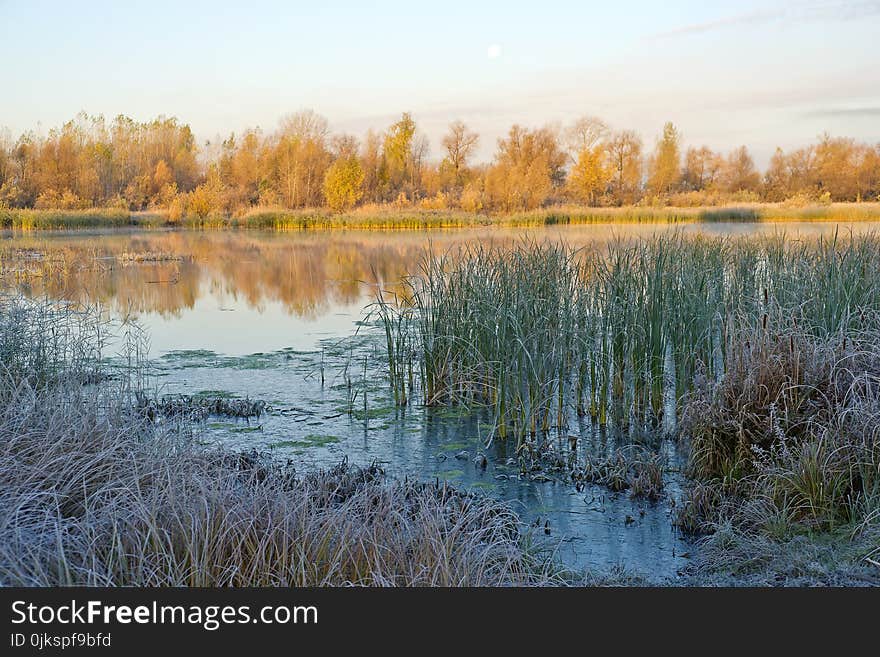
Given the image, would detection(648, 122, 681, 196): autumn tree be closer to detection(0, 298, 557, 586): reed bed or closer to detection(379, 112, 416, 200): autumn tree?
detection(379, 112, 416, 200): autumn tree

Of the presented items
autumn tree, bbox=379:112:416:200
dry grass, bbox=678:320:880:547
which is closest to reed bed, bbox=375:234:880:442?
dry grass, bbox=678:320:880:547

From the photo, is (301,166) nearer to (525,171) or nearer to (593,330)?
(525,171)

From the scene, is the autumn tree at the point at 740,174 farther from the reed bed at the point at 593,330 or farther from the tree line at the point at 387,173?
the reed bed at the point at 593,330

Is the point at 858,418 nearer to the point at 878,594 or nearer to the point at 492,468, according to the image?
the point at 878,594

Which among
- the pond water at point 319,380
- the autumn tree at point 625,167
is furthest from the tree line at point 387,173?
the pond water at point 319,380

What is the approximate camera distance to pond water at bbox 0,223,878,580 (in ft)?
14.1

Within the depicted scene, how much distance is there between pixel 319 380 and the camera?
762 centimetres

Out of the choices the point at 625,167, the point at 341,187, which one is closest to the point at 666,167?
the point at 625,167

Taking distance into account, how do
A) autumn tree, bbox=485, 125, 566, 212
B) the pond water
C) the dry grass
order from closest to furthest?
the dry grass → the pond water → autumn tree, bbox=485, 125, 566, 212

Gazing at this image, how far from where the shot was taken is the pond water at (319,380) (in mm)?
4312

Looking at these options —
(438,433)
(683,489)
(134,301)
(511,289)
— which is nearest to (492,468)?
(438,433)

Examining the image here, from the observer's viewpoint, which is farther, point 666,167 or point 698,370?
point 666,167

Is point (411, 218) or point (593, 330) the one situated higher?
point (411, 218)

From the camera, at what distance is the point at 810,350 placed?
15.3ft
